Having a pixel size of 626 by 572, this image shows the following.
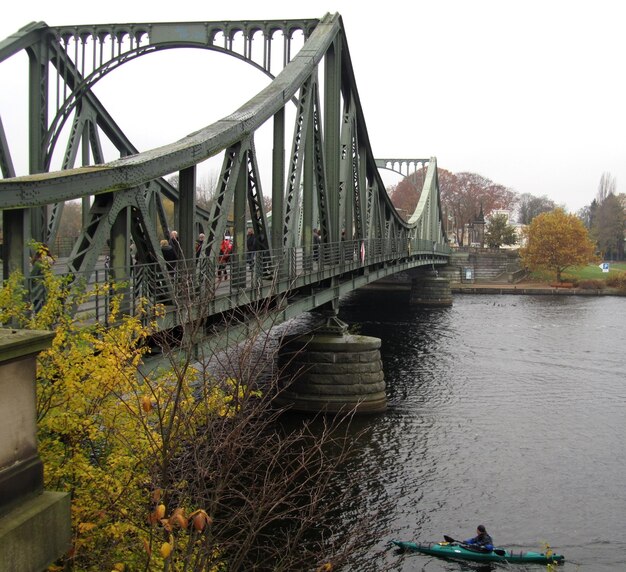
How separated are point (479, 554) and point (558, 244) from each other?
70342 millimetres

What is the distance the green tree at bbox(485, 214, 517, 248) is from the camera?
108 metres

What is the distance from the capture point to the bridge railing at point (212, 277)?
8.43 m

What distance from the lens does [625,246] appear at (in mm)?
119562

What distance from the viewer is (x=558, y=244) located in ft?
264

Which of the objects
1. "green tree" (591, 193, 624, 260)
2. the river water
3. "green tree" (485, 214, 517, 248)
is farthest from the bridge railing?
"green tree" (591, 193, 624, 260)

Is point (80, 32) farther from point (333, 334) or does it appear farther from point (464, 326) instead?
point (464, 326)

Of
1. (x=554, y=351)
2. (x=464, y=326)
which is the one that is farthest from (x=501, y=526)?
(x=464, y=326)

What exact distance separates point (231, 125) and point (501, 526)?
388 inches

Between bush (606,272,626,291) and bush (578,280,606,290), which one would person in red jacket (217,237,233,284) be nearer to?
bush (578,280,606,290)

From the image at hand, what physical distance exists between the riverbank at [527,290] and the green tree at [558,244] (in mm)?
2582

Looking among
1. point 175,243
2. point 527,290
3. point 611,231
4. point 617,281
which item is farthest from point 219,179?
point 611,231

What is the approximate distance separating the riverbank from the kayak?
62038mm

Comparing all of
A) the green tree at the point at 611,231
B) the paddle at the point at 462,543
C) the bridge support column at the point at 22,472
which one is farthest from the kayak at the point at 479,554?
the green tree at the point at 611,231

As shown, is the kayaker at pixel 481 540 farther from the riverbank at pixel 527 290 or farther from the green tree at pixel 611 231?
the green tree at pixel 611 231
